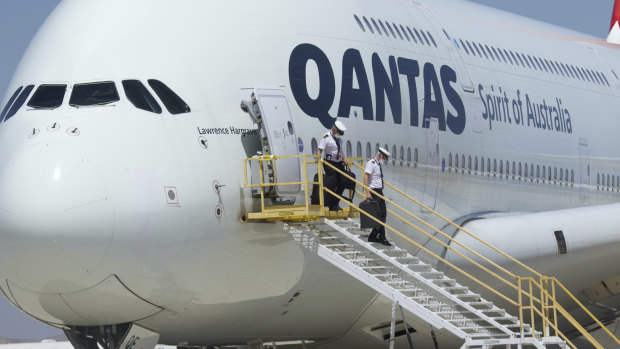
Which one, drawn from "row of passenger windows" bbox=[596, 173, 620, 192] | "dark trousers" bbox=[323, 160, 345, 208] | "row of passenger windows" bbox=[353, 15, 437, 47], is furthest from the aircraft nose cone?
"row of passenger windows" bbox=[596, 173, 620, 192]

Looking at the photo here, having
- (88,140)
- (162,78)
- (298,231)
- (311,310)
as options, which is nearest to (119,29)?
(162,78)

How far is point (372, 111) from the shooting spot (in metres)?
14.6

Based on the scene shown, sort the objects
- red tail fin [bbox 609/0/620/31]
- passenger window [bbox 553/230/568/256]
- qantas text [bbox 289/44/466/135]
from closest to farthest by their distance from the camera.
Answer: qantas text [bbox 289/44/466/135] < passenger window [bbox 553/230/568/256] < red tail fin [bbox 609/0/620/31]

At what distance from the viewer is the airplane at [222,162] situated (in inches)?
434

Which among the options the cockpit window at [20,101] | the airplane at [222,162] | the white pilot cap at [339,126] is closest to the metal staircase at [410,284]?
the airplane at [222,162]

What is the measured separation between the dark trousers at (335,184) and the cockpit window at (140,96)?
6.58 feet

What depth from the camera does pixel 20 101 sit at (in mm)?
12102

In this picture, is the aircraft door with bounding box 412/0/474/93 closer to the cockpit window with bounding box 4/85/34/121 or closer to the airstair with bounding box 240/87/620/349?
the airstair with bounding box 240/87/620/349

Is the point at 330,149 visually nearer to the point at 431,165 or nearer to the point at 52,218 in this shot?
the point at 431,165

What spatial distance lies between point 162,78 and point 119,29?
0.73 meters

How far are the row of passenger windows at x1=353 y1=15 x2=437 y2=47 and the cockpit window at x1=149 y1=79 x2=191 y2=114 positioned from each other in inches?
142

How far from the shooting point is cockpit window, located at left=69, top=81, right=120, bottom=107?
11.7 meters

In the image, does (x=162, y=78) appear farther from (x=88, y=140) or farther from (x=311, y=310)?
(x=311, y=310)

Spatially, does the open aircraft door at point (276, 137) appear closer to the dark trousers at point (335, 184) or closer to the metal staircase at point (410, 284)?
the dark trousers at point (335, 184)
